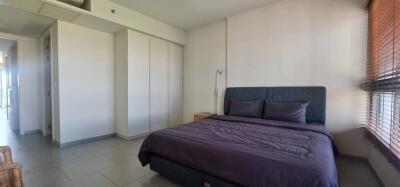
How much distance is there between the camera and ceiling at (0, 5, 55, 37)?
122 inches

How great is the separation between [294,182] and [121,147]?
9.83ft

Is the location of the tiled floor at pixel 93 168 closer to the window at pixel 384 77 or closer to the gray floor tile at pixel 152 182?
the gray floor tile at pixel 152 182

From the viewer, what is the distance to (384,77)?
82.5 inches

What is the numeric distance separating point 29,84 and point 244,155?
5.21 metres

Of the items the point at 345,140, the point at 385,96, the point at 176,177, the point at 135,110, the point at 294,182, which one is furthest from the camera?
the point at 135,110

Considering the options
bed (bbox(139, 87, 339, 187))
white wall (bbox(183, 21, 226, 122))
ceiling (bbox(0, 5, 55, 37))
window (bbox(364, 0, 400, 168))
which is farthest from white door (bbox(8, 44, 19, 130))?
window (bbox(364, 0, 400, 168))

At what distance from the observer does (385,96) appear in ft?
7.27

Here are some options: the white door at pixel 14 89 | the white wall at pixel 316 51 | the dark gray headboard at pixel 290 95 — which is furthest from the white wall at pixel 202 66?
the white door at pixel 14 89

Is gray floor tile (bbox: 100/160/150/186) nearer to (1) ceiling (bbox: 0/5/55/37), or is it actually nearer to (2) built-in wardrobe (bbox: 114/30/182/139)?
(2) built-in wardrobe (bbox: 114/30/182/139)

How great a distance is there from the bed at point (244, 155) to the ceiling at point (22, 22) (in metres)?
3.11

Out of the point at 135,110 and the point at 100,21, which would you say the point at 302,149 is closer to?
the point at 135,110

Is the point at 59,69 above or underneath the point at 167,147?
above

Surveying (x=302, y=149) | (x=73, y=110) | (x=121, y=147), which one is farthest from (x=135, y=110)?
(x=302, y=149)

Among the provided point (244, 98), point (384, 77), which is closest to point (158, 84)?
point (244, 98)
